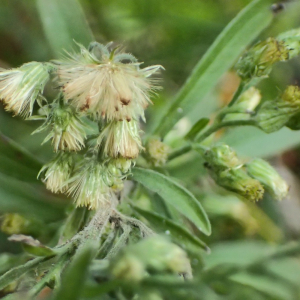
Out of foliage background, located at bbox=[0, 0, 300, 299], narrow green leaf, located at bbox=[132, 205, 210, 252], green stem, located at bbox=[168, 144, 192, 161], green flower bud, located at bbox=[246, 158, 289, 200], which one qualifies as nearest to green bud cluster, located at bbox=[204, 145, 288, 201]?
green flower bud, located at bbox=[246, 158, 289, 200]

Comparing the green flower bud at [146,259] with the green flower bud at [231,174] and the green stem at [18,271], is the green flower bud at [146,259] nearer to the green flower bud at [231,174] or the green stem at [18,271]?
the green stem at [18,271]

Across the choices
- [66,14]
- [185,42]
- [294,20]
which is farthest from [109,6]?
[294,20]

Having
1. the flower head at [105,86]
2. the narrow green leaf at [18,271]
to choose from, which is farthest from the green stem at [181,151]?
the narrow green leaf at [18,271]

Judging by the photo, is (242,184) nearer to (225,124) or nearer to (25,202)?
(225,124)

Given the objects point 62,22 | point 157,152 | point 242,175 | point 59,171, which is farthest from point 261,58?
point 62,22

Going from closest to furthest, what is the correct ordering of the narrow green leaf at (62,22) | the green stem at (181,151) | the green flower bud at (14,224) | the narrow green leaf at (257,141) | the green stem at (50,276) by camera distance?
1. the green stem at (50,276)
2. the green stem at (181,151)
3. the green flower bud at (14,224)
4. the narrow green leaf at (62,22)
5. the narrow green leaf at (257,141)

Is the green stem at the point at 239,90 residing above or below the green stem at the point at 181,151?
above
